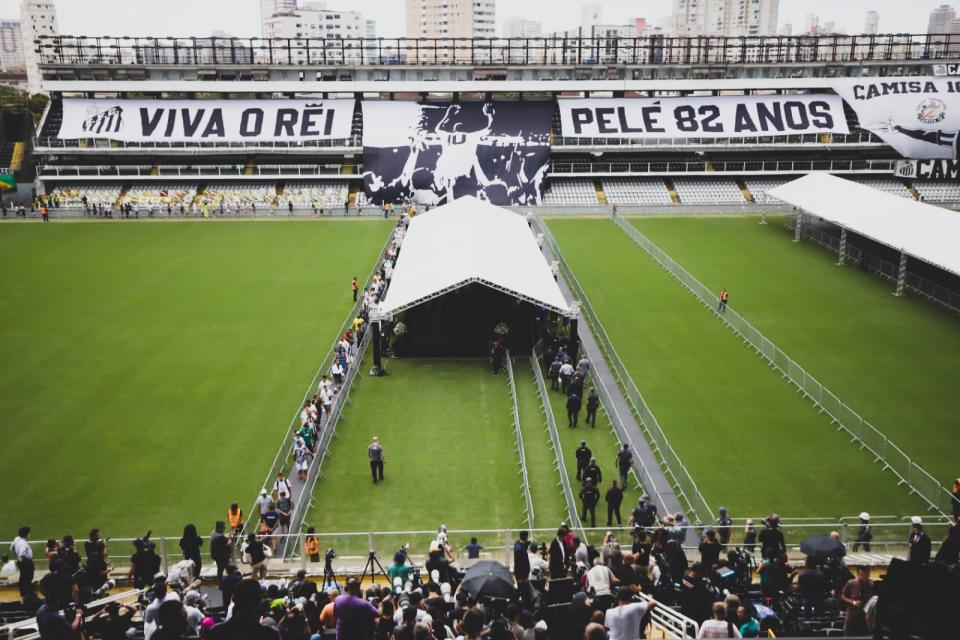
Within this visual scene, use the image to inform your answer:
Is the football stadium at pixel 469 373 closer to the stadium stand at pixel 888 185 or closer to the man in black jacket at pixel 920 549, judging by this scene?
the man in black jacket at pixel 920 549

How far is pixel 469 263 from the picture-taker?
24.3m

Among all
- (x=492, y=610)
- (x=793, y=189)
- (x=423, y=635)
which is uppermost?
(x=793, y=189)

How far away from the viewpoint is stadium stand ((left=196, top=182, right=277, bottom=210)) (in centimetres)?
5281

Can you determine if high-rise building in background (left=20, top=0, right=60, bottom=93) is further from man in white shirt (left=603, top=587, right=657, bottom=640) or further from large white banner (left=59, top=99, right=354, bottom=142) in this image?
man in white shirt (left=603, top=587, right=657, bottom=640)

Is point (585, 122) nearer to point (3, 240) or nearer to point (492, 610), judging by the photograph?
point (3, 240)

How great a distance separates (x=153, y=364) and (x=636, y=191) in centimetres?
4065

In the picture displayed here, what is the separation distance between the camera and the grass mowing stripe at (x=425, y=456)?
52.2ft

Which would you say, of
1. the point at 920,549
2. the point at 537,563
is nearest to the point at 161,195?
the point at 537,563

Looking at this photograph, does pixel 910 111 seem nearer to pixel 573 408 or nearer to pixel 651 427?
pixel 651 427

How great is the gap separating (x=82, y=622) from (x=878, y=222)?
34.5m

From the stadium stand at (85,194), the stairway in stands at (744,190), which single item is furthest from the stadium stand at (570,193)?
the stadium stand at (85,194)

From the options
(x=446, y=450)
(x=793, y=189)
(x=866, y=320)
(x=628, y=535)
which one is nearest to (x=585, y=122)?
(x=793, y=189)

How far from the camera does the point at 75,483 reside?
55.4 ft

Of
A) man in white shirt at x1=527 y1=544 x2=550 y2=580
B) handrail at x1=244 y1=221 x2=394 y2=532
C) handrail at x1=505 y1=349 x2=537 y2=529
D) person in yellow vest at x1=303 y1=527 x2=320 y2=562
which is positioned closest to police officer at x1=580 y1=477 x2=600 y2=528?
handrail at x1=505 y1=349 x2=537 y2=529
